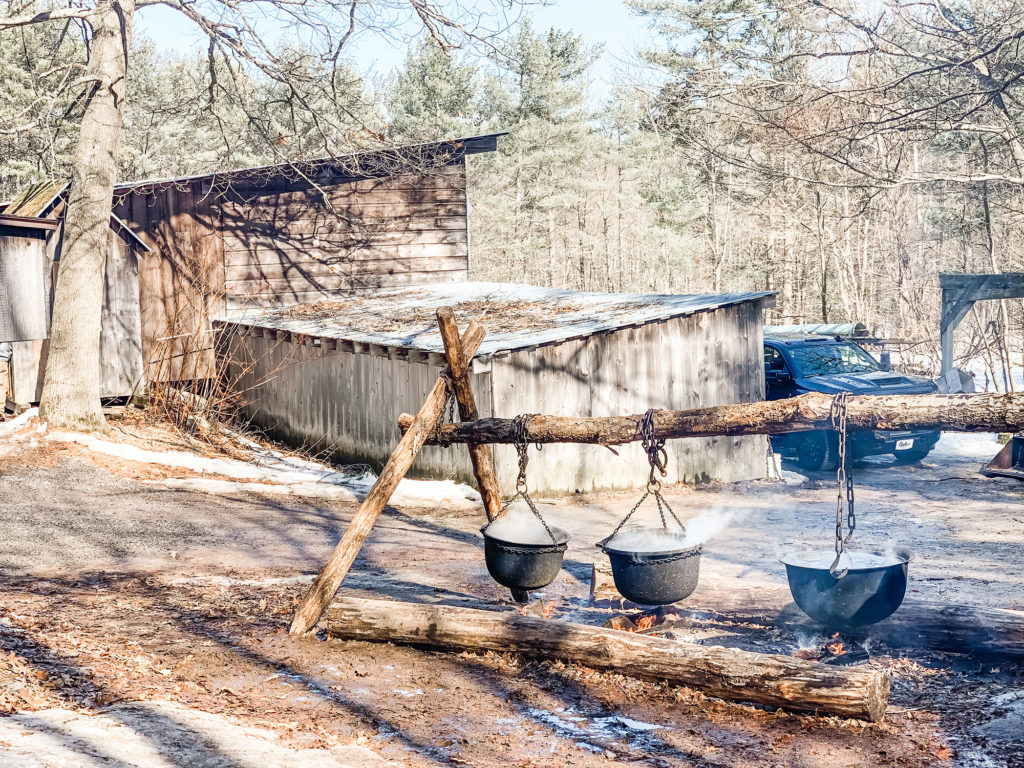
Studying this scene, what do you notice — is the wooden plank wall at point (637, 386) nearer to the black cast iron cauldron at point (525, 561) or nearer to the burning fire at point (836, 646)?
the black cast iron cauldron at point (525, 561)

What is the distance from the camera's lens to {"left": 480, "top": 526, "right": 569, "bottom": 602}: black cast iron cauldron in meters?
6.97

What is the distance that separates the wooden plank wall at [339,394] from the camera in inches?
570

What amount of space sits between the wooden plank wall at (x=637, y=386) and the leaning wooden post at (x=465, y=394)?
4961 mm

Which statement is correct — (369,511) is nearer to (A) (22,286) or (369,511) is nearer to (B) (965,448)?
(A) (22,286)

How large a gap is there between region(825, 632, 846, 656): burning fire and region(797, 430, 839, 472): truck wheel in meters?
8.79

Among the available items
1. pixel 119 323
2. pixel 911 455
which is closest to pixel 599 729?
pixel 911 455

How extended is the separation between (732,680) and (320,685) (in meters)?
2.57

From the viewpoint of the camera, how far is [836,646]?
6.68m

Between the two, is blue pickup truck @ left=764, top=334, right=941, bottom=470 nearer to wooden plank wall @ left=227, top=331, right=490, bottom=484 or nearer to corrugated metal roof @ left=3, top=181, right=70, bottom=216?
wooden plank wall @ left=227, top=331, right=490, bottom=484

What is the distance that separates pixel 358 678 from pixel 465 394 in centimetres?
267

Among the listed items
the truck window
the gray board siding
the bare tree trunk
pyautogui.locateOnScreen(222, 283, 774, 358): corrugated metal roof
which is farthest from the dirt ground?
the truck window

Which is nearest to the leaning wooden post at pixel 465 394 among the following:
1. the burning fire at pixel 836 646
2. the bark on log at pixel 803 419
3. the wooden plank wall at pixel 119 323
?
the bark on log at pixel 803 419

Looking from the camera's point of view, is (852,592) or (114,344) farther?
(114,344)

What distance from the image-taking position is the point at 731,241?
141ft
